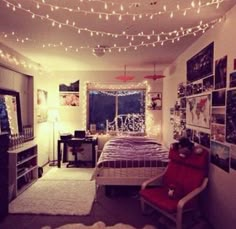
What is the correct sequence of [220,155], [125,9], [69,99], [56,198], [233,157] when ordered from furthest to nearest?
[69,99]
[56,198]
[220,155]
[125,9]
[233,157]

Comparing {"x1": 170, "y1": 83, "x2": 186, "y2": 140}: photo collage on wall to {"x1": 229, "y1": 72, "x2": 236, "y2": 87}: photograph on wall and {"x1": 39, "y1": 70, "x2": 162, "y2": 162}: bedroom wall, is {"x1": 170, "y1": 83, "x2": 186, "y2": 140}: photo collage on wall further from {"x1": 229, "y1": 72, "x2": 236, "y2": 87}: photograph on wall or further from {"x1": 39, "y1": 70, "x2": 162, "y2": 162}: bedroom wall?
{"x1": 229, "y1": 72, "x2": 236, "y2": 87}: photograph on wall

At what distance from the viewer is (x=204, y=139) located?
131 inches

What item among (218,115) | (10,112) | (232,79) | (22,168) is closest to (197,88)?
(218,115)

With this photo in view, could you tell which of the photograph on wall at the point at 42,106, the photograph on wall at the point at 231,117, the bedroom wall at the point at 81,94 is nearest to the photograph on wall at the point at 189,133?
the photograph on wall at the point at 231,117

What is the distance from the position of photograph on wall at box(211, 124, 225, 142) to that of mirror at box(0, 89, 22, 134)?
3.08 m

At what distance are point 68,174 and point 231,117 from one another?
3.79 m

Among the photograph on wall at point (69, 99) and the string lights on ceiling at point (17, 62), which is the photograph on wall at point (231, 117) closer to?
the string lights on ceiling at point (17, 62)

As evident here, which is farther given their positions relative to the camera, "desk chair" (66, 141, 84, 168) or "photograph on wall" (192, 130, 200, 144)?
"desk chair" (66, 141, 84, 168)

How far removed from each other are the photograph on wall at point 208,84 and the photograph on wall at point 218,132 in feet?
1.59

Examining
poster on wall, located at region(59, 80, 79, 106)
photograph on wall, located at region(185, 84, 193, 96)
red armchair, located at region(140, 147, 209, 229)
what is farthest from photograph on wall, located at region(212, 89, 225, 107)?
poster on wall, located at region(59, 80, 79, 106)

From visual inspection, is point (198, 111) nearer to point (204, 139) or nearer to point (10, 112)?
point (204, 139)

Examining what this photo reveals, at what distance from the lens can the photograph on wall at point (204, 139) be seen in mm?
3185

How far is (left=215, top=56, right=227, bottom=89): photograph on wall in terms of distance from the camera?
2713 millimetres

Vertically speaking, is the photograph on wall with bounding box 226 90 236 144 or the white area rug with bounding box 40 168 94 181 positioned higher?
the photograph on wall with bounding box 226 90 236 144
